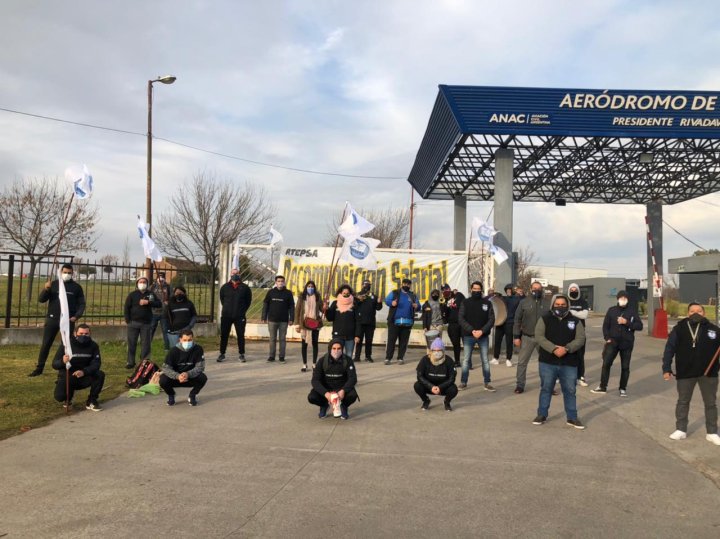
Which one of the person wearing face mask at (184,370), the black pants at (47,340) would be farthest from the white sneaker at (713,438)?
the black pants at (47,340)

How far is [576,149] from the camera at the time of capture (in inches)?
717

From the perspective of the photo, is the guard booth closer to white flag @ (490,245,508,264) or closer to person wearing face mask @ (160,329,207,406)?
white flag @ (490,245,508,264)

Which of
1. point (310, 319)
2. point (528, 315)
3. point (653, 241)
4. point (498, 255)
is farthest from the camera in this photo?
point (653, 241)

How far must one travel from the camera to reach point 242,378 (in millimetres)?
9477

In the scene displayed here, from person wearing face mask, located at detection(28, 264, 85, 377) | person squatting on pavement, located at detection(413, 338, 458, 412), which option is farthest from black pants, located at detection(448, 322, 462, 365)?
person wearing face mask, located at detection(28, 264, 85, 377)

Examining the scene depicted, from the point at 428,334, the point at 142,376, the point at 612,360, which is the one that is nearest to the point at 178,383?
the point at 142,376

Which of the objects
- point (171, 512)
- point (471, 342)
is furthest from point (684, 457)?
point (171, 512)

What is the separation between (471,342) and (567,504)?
15.7 feet

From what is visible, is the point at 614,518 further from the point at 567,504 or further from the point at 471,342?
the point at 471,342

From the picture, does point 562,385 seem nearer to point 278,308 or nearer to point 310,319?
point 310,319

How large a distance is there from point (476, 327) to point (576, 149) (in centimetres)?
1170

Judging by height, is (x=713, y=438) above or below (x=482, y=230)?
below

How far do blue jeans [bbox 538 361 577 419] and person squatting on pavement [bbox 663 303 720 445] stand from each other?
1.07 metres

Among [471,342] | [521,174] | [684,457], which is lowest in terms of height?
[684,457]
